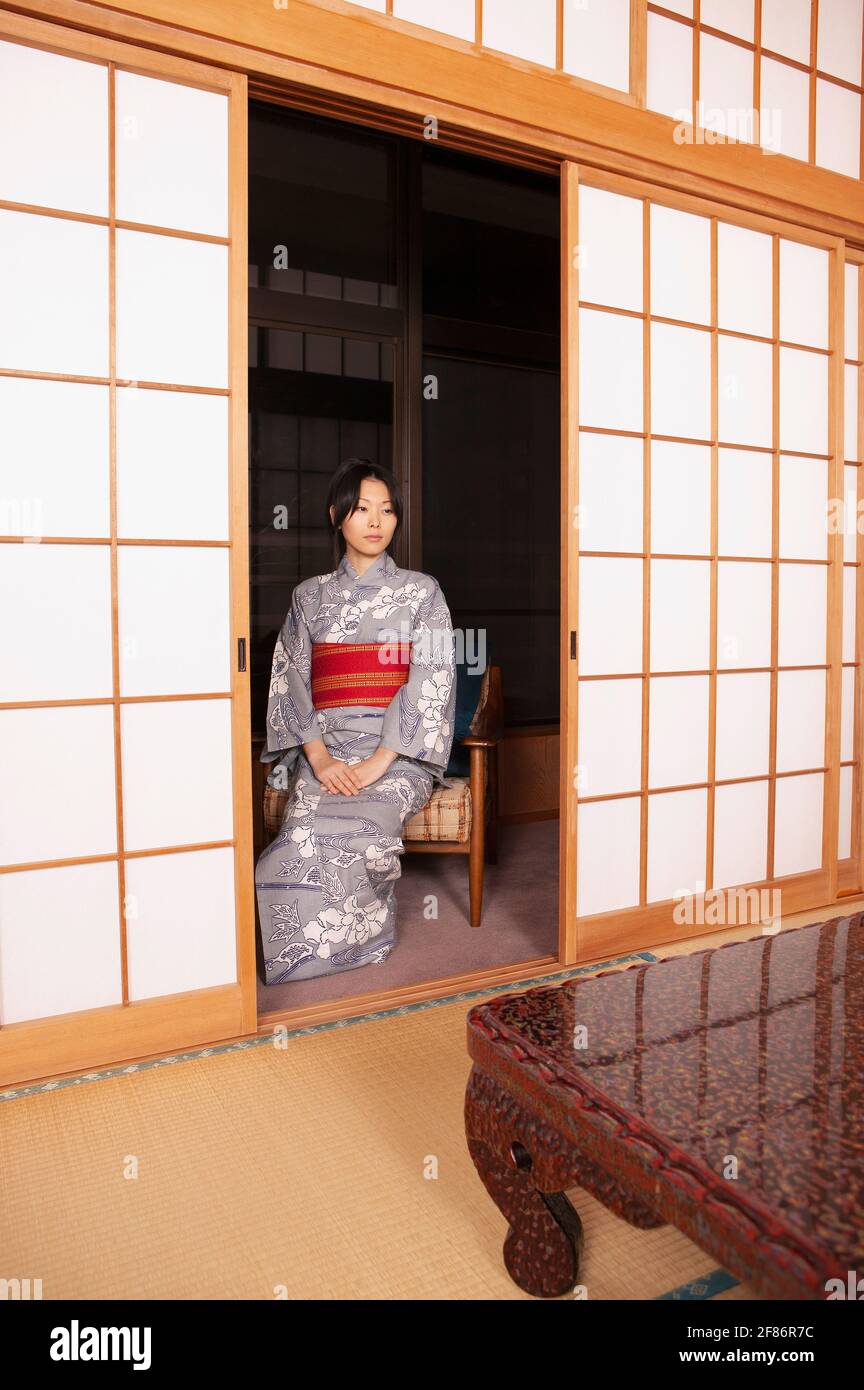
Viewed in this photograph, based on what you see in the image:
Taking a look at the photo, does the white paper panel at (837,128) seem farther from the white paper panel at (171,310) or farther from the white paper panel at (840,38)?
the white paper panel at (171,310)

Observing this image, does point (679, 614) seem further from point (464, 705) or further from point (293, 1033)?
point (293, 1033)

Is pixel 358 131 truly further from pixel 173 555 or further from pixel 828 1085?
pixel 828 1085

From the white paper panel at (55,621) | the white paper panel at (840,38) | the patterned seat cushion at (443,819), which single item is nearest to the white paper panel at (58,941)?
the white paper panel at (55,621)

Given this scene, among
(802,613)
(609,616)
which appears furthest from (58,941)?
(802,613)

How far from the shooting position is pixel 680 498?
2930 millimetres

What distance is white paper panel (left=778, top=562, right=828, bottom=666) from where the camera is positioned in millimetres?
3195

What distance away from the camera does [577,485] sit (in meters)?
2.67

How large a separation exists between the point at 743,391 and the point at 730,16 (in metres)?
1.11

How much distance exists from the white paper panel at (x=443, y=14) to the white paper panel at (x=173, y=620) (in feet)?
4.61

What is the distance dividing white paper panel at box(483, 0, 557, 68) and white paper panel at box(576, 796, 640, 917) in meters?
2.06

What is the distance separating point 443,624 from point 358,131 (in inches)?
95.1

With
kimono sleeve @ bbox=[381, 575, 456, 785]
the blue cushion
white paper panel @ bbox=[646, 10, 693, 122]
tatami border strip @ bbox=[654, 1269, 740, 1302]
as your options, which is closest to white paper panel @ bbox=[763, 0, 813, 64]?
white paper panel @ bbox=[646, 10, 693, 122]

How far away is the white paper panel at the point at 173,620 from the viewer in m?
2.14

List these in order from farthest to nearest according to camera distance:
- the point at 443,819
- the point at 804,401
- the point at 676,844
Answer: the point at 804,401
the point at 443,819
the point at 676,844
